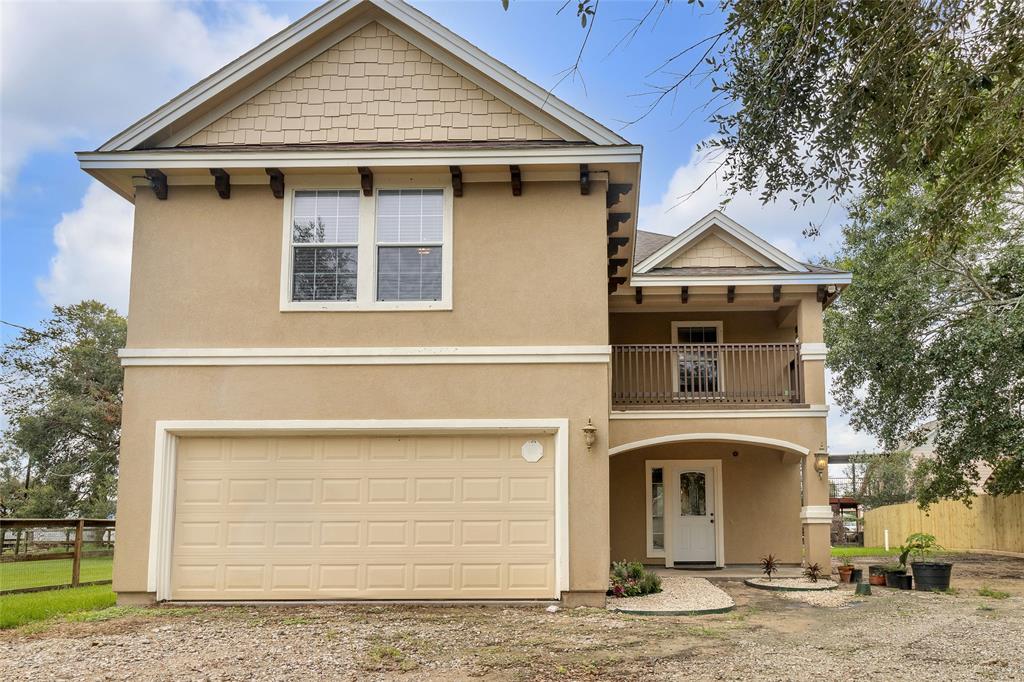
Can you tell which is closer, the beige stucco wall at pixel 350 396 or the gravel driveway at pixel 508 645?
the gravel driveway at pixel 508 645

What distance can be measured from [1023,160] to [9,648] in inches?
397

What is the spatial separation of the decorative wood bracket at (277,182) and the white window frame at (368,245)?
0.25 feet

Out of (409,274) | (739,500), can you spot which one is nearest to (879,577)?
(739,500)

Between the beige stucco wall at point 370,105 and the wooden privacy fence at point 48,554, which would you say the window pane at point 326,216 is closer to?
the beige stucco wall at point 370,105

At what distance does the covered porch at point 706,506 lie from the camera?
16.8 meters

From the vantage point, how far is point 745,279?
15.6 meters

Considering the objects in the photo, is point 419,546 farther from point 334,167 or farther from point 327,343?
point 334,167

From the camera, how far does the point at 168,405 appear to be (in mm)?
10938

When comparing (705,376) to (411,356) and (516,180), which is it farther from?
(411,356)

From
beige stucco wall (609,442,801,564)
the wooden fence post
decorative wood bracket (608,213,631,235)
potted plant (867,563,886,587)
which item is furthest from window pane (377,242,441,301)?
potted plant (867,563,886,587)

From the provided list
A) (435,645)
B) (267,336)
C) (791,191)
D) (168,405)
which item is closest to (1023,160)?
(791,191)

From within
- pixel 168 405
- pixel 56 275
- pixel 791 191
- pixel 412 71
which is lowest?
pixel 168 405

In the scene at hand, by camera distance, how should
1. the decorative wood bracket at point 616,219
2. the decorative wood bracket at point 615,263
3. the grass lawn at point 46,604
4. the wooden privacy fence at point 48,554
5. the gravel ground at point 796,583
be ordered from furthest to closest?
the decorative wood bracket at point 615,263 → the gravel ground at point 796,583 → the wooden privacy fence at point 48,554 → the decorative wood bracket at point 616,219 → the grass lawn at point 46,604

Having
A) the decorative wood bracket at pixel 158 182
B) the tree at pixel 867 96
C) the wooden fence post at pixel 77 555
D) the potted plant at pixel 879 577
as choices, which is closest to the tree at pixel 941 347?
the potted plant at pixel 879 577
